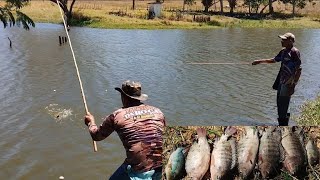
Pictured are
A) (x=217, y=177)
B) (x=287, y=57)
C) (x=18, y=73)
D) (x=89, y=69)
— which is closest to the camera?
(x=217, y=177)

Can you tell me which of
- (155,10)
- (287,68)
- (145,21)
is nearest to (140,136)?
(287,68)

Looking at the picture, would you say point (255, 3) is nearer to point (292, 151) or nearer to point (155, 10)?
point (155, 10)

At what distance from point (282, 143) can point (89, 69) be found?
19016 mm

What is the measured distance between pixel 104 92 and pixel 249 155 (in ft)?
42.6

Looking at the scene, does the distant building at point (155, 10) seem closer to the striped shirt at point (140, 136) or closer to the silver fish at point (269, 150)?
the striped shirt at point (140, 136)

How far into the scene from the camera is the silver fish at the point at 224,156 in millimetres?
4922

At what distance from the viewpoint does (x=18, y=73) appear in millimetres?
21625

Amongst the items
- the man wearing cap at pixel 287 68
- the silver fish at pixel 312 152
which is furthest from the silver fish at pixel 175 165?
the man wearing cap at pixel 287 68

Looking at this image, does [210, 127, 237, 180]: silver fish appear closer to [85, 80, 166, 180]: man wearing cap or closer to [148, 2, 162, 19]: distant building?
[85, 80, 166, 180]: man wearing cap

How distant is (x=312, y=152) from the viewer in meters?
4.86

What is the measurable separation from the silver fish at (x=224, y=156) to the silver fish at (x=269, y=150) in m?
0.30

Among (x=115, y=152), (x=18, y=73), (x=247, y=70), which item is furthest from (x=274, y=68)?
(x=115, y=152)

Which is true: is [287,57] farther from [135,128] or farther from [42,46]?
[42,46]

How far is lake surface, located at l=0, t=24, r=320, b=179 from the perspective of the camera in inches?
419
